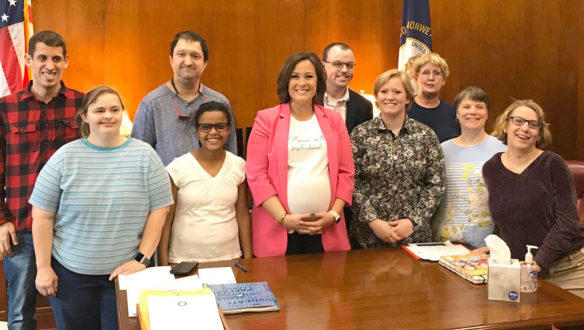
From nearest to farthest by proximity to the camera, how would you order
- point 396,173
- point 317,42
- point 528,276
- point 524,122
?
point 528,276 → point 524,122 → point 396,173 → point 317,42

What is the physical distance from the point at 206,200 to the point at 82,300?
2.12 ft

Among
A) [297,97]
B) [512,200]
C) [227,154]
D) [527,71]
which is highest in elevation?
[527,71]

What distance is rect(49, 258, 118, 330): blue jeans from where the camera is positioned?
2.21 metres

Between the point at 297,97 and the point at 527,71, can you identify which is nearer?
the point at 297,97

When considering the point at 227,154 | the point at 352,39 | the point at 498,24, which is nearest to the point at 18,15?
the point at 227,154

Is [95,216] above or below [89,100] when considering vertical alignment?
below

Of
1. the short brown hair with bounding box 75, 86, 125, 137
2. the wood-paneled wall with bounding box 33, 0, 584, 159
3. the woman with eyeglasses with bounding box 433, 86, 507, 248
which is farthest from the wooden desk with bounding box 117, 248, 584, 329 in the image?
the wood-paneled wall with bounding box 33, 0, 584, 159

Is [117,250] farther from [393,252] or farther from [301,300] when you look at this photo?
[393,252]

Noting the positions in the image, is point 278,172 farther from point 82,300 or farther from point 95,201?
point 82,300

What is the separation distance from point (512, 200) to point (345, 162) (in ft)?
2.43

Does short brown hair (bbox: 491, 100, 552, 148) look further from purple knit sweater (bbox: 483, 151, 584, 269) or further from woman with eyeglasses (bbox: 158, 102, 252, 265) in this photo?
woman with eyeglasses (bbox: 158, 102, 252, 265)

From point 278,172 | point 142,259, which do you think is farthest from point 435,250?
point 142,259

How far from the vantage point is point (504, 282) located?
73.3 inches

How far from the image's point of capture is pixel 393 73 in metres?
2.69
